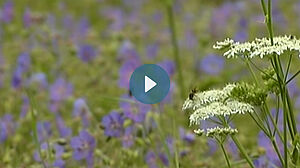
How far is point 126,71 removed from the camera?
336 centimetres

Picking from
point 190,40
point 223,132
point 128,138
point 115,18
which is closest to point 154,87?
point 128,138

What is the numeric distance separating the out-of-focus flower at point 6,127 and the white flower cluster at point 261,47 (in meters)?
1.31

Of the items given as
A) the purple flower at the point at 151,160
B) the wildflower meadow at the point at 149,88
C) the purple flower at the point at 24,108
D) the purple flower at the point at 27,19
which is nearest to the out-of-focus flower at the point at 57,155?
the wildflower meadow at the point at 149,88

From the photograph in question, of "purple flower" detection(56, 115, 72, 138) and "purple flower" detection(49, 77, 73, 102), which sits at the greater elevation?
"purple flower" detection(49, 77, 73, 102)

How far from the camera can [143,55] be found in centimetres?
436

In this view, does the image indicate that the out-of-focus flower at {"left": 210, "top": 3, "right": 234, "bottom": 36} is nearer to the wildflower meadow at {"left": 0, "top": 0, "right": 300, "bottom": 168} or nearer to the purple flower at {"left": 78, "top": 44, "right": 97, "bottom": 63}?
the wildflower meadow at {"left": 0, "top": 0, "right": 300, "bottom": 168}

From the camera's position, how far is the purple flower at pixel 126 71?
10.9ft

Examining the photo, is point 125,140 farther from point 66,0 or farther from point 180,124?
point 66,0

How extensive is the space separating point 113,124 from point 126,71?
1086 mm

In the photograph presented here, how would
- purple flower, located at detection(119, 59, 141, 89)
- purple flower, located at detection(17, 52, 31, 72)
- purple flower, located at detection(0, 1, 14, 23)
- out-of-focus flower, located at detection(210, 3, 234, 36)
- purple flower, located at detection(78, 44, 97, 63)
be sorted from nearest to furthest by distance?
purple flower, located at detection(119, 59, 141, 89), purple flower, located at detection(17, 52, 31, 72), purple flower, located at detection(78, 44, 97, 63), purple flower, located at detection(0, 1, 14, 23), out-of-focus flower, located at detection(210, 3, 234, 36)

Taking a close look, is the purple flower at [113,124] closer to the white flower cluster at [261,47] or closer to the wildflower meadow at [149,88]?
the wildflower meadow at [149,88]

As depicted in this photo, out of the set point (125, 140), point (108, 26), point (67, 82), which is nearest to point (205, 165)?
point (125, 140)

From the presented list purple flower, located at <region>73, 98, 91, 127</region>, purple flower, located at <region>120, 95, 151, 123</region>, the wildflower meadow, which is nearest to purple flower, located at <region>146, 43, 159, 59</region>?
the wildflower meadow

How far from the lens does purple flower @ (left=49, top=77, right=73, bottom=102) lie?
3.25 metres
